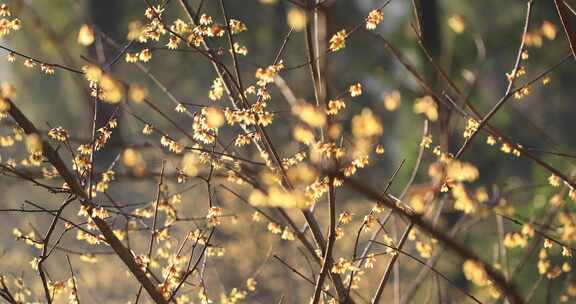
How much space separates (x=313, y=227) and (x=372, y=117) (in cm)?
158

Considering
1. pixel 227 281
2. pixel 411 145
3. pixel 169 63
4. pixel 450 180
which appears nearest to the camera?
pixel 450 180

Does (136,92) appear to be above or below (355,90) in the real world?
below

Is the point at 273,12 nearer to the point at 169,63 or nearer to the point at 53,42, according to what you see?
the point at 169,63

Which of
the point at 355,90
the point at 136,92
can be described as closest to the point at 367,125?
the point at 136,92

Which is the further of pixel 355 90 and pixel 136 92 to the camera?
pixel 355 90

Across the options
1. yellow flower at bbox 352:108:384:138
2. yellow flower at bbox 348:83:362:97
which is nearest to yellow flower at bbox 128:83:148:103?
yellow flower at bbox 352:108:384:138

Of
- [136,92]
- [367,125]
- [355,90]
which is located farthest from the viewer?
[355,90]

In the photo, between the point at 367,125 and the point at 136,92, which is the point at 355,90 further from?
the point at 367,125

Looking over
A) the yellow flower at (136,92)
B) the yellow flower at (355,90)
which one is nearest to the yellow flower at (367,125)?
the yellow flower at (136,92)

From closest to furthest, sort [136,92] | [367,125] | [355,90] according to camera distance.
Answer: [367,125], [136,92], [355,90]

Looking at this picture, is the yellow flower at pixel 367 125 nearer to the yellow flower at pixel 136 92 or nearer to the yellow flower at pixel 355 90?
the yellow flower at pixel 136 92

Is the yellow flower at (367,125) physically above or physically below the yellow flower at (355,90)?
below

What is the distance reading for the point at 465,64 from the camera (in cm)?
1163

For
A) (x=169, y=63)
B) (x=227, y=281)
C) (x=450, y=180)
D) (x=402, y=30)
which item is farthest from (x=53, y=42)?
(x=169, y=63)
